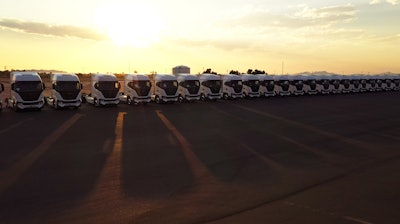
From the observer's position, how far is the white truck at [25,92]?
99.5 ft

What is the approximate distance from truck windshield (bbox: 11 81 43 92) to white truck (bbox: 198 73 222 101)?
16983 millimetres

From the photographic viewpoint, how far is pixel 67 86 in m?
32.5

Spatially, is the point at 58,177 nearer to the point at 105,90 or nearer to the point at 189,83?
the point at 105,90

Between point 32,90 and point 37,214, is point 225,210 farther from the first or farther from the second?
point 32,90

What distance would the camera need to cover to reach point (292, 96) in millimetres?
53312

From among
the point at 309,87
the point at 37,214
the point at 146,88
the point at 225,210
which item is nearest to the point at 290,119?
the point at 146,88

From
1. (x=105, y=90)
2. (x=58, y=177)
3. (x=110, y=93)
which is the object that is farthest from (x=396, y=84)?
(x=58, y=177)

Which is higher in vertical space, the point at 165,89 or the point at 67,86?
the point at 67,86

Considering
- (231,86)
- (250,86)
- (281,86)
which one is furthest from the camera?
(281,86)

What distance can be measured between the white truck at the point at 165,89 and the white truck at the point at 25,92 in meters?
11.0

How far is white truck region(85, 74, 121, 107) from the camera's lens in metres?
34.7

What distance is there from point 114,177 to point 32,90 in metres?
21.1

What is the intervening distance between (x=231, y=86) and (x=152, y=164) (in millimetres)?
32070

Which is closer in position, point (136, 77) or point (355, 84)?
point (136, 77)
